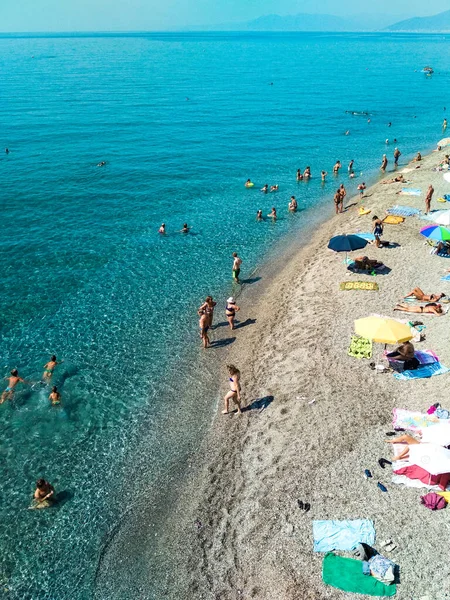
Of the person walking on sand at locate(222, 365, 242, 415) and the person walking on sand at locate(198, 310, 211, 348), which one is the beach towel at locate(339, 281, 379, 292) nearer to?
the person walking on sand at locate(198, 310, 211, 348)

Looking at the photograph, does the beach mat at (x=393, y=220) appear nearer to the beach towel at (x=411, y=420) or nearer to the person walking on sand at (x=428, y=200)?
the person walking on sand at (x=428, y=200)

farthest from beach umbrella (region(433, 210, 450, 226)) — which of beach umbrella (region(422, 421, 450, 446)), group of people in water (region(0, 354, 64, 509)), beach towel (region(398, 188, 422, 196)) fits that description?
group of people in water (region(0, 354, 64, 509))

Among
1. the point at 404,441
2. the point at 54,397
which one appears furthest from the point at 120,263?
the point at 404,441

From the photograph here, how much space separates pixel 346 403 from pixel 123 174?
3475 cm

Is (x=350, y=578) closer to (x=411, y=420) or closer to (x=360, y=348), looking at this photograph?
(x=411, y=420)

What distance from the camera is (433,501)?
12445mm

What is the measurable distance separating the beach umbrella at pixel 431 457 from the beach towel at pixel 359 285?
1069 cm

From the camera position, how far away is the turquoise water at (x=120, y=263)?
1434 cm

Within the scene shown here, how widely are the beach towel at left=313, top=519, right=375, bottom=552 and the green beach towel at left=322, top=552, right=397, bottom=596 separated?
0.28 m

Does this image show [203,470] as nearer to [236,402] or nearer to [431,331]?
[236,402]

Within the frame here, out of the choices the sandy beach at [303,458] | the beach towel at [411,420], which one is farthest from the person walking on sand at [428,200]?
the beach towel at [411,420]

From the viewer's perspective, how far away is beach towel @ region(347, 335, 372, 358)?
18344 millimetres

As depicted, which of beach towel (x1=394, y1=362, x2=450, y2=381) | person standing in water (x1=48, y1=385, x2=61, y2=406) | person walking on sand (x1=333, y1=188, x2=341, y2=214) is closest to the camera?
beach towel (x1=394, y1=362, x2=450, y2=381)

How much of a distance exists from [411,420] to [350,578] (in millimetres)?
5893
